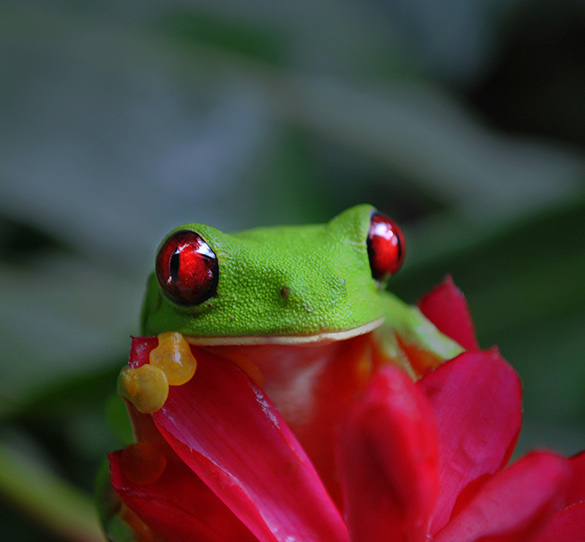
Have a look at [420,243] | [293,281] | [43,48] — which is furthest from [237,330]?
[43,48]

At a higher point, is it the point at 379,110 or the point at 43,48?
the point at 43,48

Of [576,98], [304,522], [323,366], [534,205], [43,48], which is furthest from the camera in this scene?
[576,98]

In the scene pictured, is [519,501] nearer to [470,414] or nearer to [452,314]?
[470,414]

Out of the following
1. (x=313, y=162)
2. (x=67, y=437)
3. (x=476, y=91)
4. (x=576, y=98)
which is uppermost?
(x=476, y=91)

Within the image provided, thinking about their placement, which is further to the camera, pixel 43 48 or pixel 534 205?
pixel 43 48

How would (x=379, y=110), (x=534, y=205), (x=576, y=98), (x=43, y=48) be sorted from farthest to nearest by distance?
(x=576, y=98)
(x=379, y=110)
(x=43, y=48)
(x=534, y=205)

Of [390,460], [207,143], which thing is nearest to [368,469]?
[390,460]

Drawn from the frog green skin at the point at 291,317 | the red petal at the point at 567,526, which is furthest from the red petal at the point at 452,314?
the red petal at the point at 567,526

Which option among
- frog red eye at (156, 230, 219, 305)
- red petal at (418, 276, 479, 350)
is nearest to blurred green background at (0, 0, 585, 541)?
red petal at (418, 276, 479, 350)

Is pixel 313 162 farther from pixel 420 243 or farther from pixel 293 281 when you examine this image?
pixel 293 281
